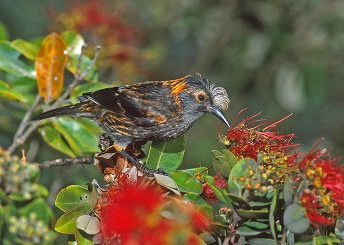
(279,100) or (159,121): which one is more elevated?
(159,121)

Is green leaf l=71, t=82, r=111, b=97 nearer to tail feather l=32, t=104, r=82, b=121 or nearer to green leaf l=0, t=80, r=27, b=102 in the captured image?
tail feather l=32, t=104, r=82, b=121

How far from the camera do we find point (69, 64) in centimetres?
372

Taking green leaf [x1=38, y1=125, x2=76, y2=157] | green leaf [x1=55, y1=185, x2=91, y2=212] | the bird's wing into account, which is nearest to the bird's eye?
the bird's wing

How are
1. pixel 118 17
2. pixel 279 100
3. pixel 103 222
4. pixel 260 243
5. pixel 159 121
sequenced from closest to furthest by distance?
pixel 260 243, pixel 103 222, pixel 159 121, pixel 118 17, pixel 279 100

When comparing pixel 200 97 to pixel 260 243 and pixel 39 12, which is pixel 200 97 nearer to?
pixel 260 243

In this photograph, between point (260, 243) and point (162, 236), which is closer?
point (162, 236)

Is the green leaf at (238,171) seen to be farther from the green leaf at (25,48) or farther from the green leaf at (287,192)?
the green leaf at (25,48)

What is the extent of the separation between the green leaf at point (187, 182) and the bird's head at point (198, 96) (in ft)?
3.01

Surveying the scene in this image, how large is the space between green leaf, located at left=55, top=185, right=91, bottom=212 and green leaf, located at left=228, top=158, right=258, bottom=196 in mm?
665

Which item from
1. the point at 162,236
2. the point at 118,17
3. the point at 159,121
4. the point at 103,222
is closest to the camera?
the point at 162,236

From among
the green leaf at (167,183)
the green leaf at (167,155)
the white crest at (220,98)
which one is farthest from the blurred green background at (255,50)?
the green leaf at (167,183)

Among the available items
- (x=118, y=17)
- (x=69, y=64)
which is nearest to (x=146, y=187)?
(x=69, y=64)

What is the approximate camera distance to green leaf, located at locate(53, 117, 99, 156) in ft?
11.5

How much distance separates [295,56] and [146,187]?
4183 mm
